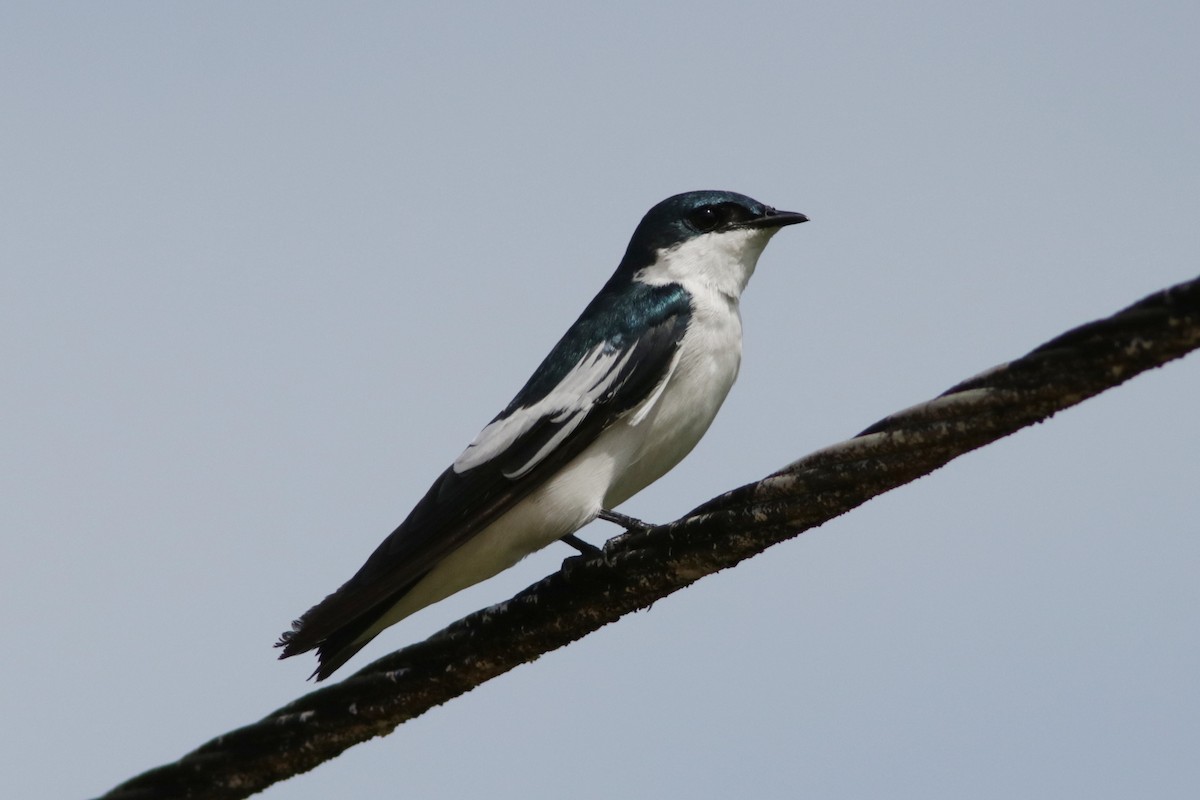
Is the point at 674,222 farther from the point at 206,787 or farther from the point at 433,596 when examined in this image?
the point at 206,787

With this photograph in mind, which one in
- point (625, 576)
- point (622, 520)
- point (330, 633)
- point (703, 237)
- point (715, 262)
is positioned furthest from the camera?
point (703, 237)

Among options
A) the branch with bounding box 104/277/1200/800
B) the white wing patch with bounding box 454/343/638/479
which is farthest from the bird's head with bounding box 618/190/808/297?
the branch with bounding box 104/277/1200/800

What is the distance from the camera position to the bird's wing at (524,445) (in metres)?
4.74

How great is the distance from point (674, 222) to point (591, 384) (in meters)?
1.29

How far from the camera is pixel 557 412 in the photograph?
5.32 m

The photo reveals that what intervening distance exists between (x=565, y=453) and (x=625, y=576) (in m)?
1.37

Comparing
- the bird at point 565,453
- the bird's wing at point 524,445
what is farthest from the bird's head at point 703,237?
the bird's wing at point 524,445

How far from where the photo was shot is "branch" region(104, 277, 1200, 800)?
3068 millimetres

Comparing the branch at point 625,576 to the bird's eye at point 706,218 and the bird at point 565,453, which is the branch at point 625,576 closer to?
the bird at point 565,453

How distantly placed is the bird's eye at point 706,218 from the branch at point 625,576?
2.43 meters

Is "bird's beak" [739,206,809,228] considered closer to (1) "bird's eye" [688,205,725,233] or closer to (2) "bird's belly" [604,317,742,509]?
(1) "bird's eye" [688,205,725,233]

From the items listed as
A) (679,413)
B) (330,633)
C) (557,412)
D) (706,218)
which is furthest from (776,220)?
(330,633)

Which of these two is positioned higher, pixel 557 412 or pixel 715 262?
pixel 715 262

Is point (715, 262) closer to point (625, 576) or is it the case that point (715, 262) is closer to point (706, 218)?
point (706, 218)
